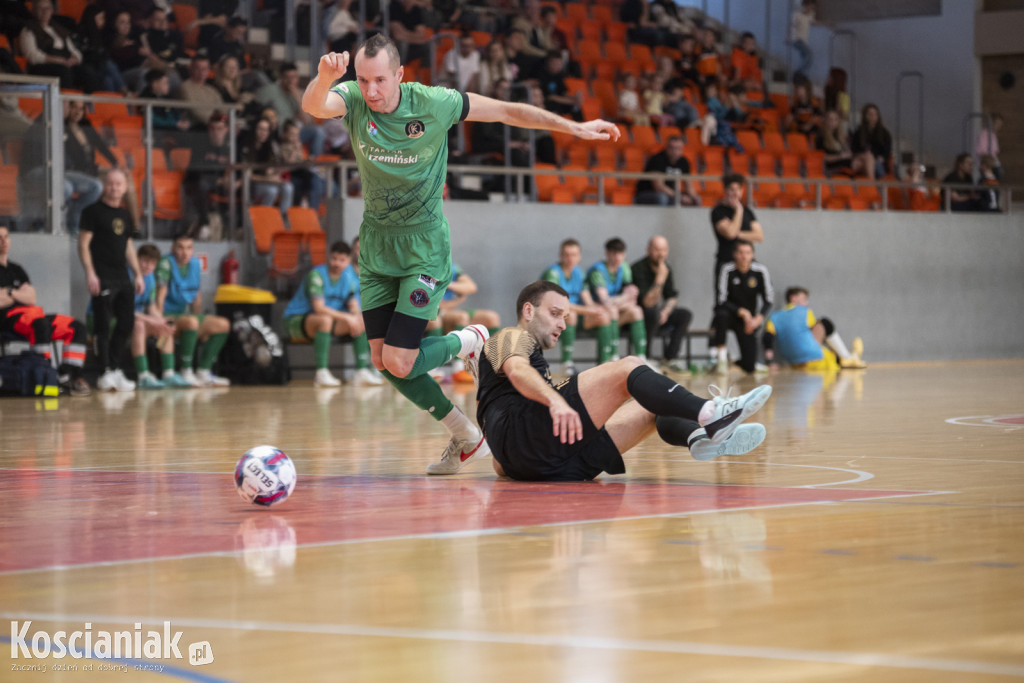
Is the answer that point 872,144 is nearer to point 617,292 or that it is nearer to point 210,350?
point 617,292

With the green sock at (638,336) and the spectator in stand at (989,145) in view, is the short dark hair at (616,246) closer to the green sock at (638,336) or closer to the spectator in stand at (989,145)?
the green sock at (638,336)

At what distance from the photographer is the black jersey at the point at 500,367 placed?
6.04 metres

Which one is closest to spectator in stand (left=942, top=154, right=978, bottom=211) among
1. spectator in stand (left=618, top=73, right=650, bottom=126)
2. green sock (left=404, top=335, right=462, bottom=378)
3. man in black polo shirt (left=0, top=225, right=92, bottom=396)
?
spectator in stand (left=618, top=73, right=650, bottom=126)

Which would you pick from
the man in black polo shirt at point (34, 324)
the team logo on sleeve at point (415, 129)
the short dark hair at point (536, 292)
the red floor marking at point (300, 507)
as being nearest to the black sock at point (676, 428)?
the red floor marking at point (300, 507)

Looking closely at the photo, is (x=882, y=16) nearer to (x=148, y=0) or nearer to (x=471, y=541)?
(x=148, y=0)

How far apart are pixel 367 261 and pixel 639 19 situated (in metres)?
16.7

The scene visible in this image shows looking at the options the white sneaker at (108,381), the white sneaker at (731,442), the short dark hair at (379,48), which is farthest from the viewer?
the white sneaker at (108,381)

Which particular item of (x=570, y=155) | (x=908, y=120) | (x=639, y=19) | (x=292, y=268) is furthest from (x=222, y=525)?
(x=908, y=120)

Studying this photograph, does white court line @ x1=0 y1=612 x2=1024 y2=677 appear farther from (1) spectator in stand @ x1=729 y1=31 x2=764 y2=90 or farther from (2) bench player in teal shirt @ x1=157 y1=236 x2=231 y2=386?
(1) spectator in stand @ x1=729 y1=31 x2=764 y2=90

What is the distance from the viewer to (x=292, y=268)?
16516 mm

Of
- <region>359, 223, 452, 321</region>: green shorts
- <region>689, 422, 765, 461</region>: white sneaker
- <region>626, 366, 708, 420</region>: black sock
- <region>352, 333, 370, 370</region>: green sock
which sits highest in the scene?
<region>359, 223, 452, 321</region>: green shorts

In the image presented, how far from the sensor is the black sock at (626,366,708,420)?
568cm

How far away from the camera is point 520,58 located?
19453mm

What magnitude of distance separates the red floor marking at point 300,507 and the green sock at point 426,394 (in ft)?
1.62
